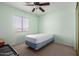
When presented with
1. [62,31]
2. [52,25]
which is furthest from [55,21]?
[62,31]

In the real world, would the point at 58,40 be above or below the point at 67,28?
below

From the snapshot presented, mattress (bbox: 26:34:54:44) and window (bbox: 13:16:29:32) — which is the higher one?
window (bbox: 13:16:29:32)

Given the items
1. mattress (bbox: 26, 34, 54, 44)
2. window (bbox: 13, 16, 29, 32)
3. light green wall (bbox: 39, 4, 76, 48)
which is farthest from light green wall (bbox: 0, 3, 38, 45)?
light green wall (bbox: 39, 4, 76, 48)

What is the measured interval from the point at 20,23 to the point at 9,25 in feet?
1.22

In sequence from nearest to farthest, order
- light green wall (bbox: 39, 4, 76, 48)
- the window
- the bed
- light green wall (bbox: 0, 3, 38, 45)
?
1. light green wall (bbox: 0, 3, 38, 45)
2. the window
3. the bed
4. light green wall (bbox: 39, 4, 76, 48)

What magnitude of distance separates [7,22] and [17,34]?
0.47 metres

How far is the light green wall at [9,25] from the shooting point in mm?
1970

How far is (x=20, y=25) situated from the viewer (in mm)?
2104

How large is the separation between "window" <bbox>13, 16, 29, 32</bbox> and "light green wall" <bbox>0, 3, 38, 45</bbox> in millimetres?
127

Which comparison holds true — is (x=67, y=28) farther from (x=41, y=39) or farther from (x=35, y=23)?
(x=35, y=23)

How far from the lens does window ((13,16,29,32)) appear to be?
2.10 m

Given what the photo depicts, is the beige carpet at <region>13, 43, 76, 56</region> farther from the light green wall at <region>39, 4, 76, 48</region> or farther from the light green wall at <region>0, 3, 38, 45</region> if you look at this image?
the light green wall at <region>39, 4, 76, 48</region>

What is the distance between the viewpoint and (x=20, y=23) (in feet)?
6.84

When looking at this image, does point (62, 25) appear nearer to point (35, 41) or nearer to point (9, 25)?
point (35, 41)
